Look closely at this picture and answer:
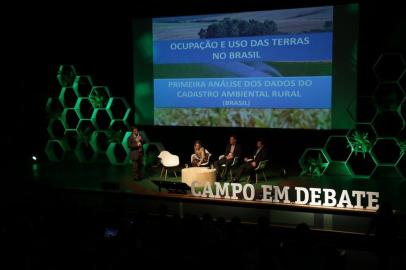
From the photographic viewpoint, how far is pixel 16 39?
30.8 feet

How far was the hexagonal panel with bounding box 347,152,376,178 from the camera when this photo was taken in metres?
8.07

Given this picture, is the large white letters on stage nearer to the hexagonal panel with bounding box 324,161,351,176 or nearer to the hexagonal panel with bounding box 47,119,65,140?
the hexagonal panel with bounding box 324,161,351,176

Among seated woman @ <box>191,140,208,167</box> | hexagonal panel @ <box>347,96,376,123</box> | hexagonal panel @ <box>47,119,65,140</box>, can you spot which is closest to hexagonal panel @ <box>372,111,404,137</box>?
hexagonal panel @ <box>347,96,376,123</box>

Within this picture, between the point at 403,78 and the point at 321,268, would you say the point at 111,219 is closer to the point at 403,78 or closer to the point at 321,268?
the point at 321,268

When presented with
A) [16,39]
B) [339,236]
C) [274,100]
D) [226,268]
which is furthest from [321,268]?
[16,39]

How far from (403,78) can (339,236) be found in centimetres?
339

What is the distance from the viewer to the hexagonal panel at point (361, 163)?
8070 mm

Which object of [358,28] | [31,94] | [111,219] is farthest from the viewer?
[31,94]

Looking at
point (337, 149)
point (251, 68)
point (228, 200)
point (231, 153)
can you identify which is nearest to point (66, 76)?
point (251, 68)

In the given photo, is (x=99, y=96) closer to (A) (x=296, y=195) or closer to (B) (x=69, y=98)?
(B) (x=69, y=98)

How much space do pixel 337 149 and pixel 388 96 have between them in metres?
1.28

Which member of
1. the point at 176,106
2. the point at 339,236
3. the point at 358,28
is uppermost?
the point at 358,28

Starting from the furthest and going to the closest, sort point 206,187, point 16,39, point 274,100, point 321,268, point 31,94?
point 31,94, point 16,39, point 274,100, point 206,187, point 321,268

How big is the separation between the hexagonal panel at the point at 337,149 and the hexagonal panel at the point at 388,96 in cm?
96
